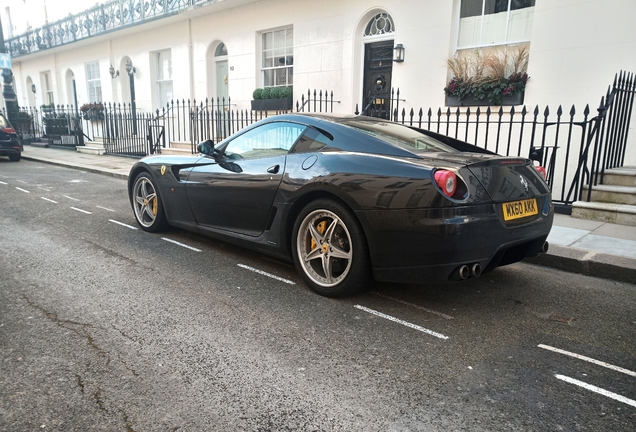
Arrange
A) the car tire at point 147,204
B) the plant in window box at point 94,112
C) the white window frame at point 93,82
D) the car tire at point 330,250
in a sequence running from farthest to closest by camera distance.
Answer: the white window frame at point 93,82 → the plant in window box at point 94,112 → the car tire at point 147,204 → the car tire at point 330,250

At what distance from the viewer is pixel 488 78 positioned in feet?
29.8

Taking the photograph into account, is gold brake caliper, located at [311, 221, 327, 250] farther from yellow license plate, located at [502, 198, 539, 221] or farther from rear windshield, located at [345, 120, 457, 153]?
yellow license plate, located at [502, 198, 539, 221]

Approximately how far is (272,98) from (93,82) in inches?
521

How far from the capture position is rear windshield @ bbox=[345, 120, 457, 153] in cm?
367

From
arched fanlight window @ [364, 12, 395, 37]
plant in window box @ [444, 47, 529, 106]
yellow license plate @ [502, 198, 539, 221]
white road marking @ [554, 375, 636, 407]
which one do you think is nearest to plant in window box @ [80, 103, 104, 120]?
arched fanlight window @ [364, 12, 395, 37]

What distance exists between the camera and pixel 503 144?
9180mm

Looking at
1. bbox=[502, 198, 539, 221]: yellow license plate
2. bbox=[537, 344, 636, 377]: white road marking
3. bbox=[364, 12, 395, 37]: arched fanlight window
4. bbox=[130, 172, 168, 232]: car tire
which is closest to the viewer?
bbox=[537, 344, 636, 377]: white road marking

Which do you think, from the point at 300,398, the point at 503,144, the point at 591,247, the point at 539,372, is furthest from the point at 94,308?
the point at 503,144

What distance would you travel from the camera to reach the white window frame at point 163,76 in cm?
1756

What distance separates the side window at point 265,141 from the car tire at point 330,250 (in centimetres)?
76

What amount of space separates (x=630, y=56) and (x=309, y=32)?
7.72m

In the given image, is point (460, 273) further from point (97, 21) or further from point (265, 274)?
point (97, 21)

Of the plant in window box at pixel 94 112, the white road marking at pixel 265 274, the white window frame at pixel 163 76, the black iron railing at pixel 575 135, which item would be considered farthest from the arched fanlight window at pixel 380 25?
the plant in window box at pixel 94 112

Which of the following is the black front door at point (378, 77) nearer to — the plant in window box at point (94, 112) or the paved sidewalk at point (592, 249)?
the paved sidewalk at point (592, 249)
